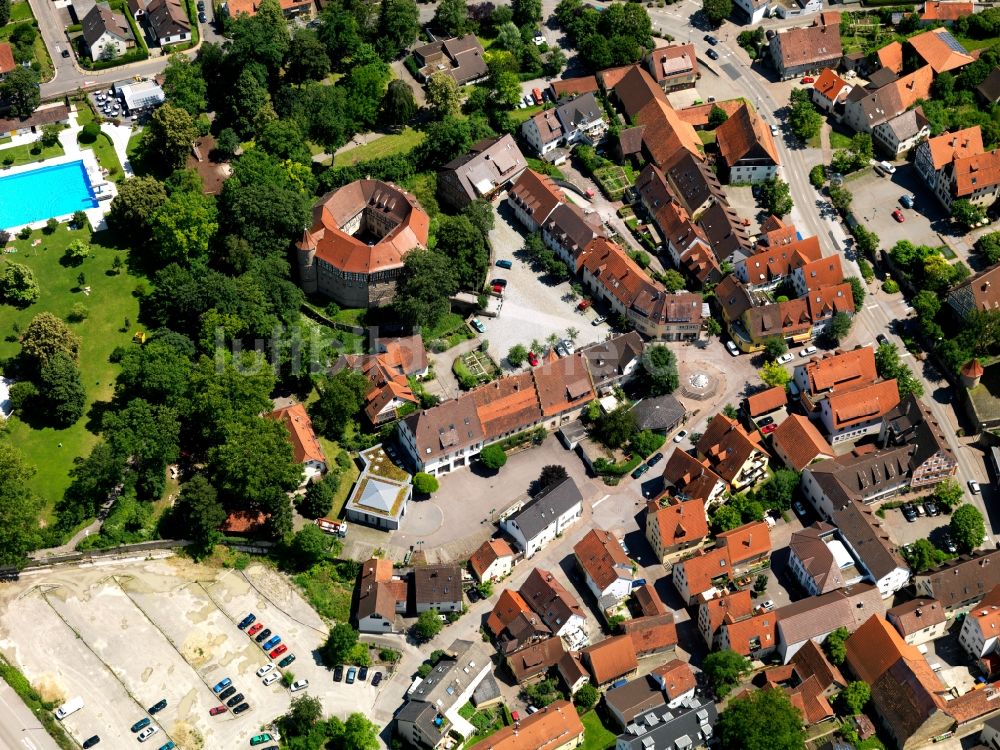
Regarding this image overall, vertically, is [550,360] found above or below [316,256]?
below

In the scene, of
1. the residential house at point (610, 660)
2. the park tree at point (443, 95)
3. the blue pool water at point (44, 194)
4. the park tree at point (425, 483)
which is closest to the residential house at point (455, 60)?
the park tree at point (443, 95)

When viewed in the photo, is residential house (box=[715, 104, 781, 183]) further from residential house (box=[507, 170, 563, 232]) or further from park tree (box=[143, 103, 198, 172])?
park tree (box=[143, 103, 198, 172])

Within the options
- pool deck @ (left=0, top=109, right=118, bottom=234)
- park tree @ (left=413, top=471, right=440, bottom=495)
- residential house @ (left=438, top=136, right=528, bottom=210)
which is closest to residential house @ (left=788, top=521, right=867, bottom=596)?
park tree @ (left=413, top=471, right=440, bottom=495)

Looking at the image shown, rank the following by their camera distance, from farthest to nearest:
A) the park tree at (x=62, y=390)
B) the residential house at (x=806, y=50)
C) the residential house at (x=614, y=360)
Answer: the residential house at (x=806, y=50) < the residential house at (x=614, y=360) < the park tree at (x=62, y=390)

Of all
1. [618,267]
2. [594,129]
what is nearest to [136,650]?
[618,267]

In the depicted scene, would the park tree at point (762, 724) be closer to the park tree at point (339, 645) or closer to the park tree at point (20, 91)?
the park tree at point (339, 645)

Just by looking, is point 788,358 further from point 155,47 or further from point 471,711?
point 155,47

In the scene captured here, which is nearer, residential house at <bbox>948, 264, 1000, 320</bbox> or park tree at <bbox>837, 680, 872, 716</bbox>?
park tree at <bbox>837, 680, 872, 716</bbox>
